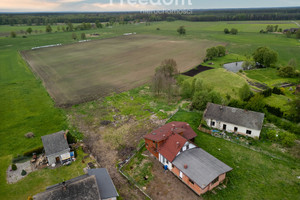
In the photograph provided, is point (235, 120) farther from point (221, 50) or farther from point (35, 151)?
point (221, 50)

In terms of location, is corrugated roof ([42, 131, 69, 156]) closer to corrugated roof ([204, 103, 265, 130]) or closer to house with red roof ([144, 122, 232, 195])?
house with red roof ([144, 122, 232, 195])

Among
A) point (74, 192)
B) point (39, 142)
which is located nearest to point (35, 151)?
point (39, 142)

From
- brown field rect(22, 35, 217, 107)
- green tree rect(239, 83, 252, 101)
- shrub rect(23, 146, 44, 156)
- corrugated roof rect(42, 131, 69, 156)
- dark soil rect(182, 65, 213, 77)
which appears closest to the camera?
corrugated roof rect(42, 131, 69, 156)

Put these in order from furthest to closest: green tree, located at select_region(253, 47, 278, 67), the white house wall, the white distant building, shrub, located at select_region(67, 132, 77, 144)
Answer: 1. green tree, located at select_region(253, 47, 278, 67)
2. the white distant building
3. the white house wall
4. shrub, located at select_region(67, 132, 77, 144)

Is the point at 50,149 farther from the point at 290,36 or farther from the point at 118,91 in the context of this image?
the point at 290,36

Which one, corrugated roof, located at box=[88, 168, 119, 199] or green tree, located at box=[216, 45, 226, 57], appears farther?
green tree, located at box=[216, 45, 226, 57]

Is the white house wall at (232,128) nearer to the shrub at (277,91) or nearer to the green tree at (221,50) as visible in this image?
the shrub at (277,91)

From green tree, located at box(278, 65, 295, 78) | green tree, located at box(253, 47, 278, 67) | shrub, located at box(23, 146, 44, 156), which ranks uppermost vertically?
green tree, located at box(253, 47, 278, 67)

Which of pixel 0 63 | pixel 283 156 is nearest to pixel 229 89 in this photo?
pixel 283 156

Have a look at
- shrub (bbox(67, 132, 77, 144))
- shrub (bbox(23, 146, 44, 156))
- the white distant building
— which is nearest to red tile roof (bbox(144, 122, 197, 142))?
the white distant building
